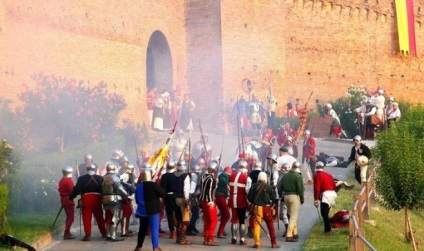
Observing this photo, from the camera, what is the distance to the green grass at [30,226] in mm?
15383

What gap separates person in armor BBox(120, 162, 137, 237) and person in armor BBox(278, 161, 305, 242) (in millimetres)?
2557

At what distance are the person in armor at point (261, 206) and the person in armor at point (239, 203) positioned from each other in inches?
13.2

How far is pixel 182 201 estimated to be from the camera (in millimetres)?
15844

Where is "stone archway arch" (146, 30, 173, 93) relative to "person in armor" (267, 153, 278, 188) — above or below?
above

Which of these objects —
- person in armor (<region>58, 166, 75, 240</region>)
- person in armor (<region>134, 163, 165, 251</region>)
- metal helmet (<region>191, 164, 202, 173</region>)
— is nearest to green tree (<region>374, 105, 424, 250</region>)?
metal helmet (<region>191, 164, 202, 173</region>)

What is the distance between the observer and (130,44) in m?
29.6

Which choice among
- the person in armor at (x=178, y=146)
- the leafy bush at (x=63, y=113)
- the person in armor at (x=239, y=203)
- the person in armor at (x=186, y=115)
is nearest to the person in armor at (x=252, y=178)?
the person in armor at (x=239, y=203)

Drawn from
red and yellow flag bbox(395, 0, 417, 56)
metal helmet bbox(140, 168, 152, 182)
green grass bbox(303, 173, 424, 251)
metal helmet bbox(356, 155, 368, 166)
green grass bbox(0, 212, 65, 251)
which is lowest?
green grass bbox(303, 173, 424, 251)

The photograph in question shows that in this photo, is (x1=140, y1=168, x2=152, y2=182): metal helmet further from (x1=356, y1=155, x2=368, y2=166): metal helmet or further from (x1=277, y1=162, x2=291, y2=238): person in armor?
(x1=356, y1=155, x2=368, y2=166): metal helmet

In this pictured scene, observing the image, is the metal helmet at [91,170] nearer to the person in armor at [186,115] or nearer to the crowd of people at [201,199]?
the crowd of people at [201,199]

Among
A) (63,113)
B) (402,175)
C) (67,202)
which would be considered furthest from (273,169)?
(63,113)

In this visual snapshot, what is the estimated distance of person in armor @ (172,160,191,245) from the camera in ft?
51.8

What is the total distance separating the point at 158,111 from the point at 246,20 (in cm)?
659

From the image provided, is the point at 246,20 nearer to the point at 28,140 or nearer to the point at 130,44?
the point at 130,44
